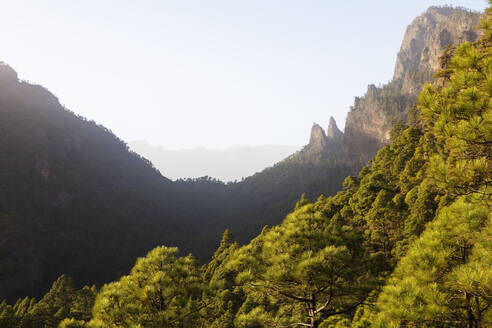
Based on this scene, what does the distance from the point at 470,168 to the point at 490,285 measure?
2.95 metres

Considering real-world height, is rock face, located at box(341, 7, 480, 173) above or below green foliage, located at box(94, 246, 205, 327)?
above

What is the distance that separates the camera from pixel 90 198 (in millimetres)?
165500

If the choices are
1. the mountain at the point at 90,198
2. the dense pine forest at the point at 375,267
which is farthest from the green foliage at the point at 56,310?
the mountain at the point at 90,198

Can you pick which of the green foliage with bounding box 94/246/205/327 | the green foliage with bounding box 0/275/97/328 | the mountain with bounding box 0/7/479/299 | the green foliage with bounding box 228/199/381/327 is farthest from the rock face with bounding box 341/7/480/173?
the green foliage with bounding box 94/246/205/327

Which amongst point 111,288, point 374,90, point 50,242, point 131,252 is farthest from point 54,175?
point 374,90

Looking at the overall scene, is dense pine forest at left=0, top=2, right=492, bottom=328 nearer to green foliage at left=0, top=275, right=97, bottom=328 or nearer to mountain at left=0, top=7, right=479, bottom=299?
green foliage at left=0, top=275, right=97, bottom=328

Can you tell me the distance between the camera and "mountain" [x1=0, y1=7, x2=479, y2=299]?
11425 centimetres

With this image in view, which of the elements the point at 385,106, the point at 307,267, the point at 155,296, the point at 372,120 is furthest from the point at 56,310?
the point at 385,106

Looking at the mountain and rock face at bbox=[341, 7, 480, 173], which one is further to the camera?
rock face at bbox=[341, 7, 480, 173]

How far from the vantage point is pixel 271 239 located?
10.4 m

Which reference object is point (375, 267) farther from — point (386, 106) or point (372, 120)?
point (372, 120)

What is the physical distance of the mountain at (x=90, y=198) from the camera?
114 metres

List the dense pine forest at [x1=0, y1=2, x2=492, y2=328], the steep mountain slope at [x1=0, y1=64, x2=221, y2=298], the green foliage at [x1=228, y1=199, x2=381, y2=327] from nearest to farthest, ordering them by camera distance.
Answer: the dense pine forest at [x1=0, y1=2, x2=492, y2=328]
the green foliage at [x1=228, y1=199, x2=381, y2=327]
the steep mountain slope at [x1=0, y1=64, x2=221, y2=298]

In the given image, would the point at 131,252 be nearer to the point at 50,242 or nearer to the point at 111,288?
the point at 50,242
